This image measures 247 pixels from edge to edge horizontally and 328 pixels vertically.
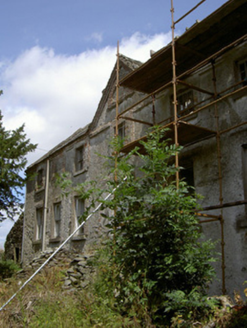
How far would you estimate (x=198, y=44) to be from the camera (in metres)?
11.3

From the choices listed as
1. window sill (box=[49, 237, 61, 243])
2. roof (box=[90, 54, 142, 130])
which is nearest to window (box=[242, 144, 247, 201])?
roof (box=[90, 54, 142, 130])

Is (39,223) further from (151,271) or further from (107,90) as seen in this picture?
(151,271)

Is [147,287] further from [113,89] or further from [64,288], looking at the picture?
[113,89]

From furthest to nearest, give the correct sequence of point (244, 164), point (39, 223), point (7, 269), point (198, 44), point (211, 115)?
point (39, 223), point (7, 269), point (198, 44), point (211, 115), point (244, 164)

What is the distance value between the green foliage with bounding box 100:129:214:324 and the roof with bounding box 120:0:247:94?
4.38 m

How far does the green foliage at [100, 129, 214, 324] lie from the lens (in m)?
6.95

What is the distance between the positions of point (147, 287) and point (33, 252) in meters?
14.6

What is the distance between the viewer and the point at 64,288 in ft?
38.5

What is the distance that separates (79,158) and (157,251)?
11776mm

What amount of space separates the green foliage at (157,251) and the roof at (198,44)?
438cm

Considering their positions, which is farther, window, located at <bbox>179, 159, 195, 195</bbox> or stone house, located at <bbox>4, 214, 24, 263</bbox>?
stone house, located at <bbox>4, 214, 24, 263</bbox>

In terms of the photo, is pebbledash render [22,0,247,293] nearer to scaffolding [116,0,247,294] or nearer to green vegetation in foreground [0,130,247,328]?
scaffolding [116,0,247,294]

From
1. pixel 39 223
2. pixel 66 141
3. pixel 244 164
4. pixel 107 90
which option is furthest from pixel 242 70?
pixel 39 223

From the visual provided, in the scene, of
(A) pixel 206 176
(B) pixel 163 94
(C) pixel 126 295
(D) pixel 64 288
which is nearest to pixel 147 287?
(C) pixel 126 295
